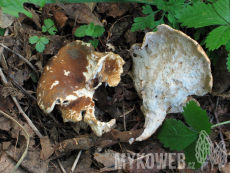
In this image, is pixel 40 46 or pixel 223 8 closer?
pixel 223 8

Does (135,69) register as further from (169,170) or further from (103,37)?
(169,170)

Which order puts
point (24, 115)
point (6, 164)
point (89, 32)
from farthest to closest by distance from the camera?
point (89, 32)
point (24, 115)
point (6, 164)

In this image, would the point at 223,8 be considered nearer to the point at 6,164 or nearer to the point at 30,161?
the point at 30,161

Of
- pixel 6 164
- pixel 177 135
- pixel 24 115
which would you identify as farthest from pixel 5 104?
pixel 177 135

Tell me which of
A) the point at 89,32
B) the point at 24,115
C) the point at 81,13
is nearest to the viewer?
the point at 24,115

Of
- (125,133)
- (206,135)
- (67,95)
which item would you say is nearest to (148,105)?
(125,133)

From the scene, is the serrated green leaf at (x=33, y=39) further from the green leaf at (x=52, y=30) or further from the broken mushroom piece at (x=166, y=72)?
the broken mushroom piece at (x=166, y=72)

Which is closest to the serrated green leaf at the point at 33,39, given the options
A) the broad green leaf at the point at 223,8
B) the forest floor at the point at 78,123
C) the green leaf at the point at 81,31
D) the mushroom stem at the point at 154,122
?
the forest floor at the point at 78,123
